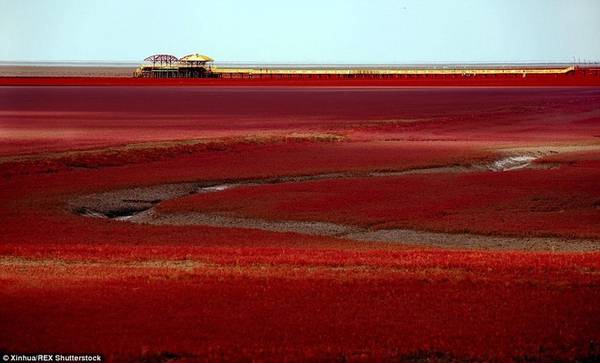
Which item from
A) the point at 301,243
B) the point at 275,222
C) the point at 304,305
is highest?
the point at 304,305

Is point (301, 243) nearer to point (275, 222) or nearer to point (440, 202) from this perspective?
point (275, 222)

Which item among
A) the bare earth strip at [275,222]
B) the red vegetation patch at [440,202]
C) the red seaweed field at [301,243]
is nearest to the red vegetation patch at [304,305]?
the red seaweed field at [301,243]

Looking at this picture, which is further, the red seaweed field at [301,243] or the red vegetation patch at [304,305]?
the red seaweed field at [301,243]

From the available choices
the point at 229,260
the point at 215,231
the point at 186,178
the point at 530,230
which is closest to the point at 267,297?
the point at 229,260

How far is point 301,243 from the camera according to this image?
923 inches

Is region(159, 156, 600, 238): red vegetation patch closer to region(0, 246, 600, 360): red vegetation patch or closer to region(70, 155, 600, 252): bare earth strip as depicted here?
region(70, 155, 600, 252): bare earth strip

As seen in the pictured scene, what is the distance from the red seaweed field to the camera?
13.4 metres

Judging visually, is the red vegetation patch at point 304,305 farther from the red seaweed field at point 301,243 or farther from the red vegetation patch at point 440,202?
the red vegetation patch at point 440,202

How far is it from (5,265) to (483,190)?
61.1 feet

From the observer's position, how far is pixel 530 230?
25234 millimetres

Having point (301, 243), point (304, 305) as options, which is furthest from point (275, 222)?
point (304, 305)

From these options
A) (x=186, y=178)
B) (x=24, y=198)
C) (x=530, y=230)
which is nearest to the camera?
(x=530, y=230)

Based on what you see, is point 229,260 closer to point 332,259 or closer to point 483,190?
point 332,259

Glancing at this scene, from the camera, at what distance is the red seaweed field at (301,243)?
527 inches
